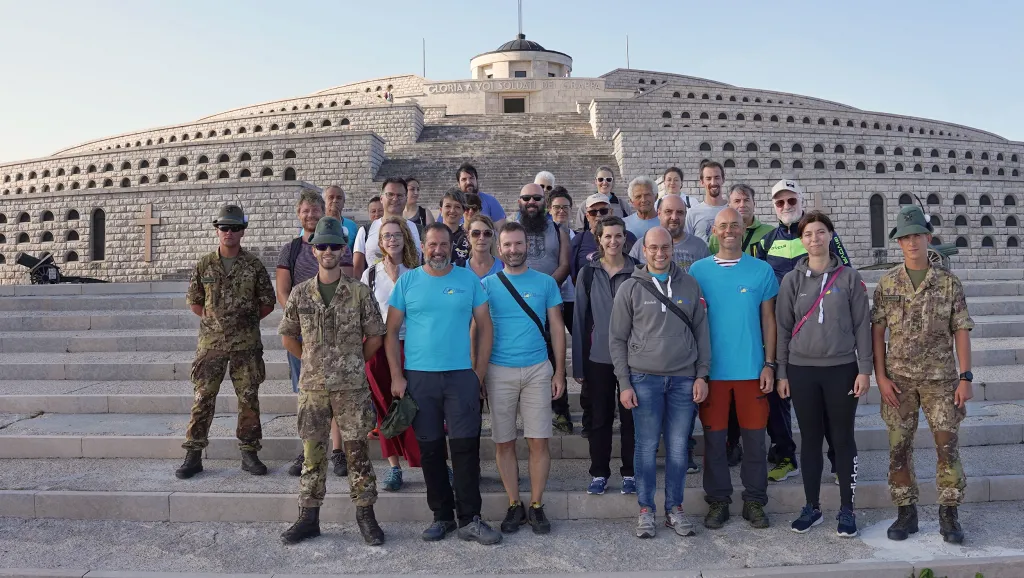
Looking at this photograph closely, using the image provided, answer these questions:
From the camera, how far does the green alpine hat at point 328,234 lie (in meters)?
3.76

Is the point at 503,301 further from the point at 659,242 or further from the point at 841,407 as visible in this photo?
the point at 841,407

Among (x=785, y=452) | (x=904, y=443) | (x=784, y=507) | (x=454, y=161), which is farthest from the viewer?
(x=454, y=161)

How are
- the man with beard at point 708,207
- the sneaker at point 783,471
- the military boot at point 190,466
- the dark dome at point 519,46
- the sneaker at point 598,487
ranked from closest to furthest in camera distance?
1. the sneaker at point 598,487
2. the sneaker at point 783,471
3. the military boot at point 190,466
4. the man with beard at point 708,207
5. the dark dome at point 519,46

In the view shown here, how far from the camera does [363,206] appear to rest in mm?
17188

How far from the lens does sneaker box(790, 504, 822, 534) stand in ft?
12.3

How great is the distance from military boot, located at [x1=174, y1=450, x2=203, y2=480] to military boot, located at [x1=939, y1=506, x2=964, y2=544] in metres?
4.63

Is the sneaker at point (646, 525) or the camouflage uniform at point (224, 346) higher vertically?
the camouflage uniform at point (224, 346)

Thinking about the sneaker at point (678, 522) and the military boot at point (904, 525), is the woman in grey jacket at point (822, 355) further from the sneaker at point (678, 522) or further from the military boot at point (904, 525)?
the sneaker at point (678, 522)

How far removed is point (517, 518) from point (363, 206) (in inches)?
564

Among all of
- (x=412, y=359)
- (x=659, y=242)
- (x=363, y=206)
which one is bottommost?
(x=412, y=359)

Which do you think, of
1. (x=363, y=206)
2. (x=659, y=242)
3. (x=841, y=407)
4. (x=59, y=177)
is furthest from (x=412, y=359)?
(x=59, y=177)

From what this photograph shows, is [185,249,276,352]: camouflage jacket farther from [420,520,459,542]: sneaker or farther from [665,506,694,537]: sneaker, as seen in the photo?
[665,506,694,537]: sneaker

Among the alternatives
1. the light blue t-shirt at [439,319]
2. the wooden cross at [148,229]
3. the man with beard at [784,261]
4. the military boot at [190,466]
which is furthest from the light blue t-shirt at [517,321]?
the wooden cross at [148,229]

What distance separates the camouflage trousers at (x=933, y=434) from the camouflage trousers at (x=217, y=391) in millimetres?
3996
